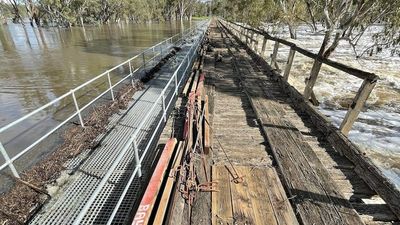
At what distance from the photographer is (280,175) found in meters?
3.45

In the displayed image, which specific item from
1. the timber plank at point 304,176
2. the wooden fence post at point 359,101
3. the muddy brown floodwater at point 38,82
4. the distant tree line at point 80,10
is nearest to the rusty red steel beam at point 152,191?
the timber plank at point 304,176

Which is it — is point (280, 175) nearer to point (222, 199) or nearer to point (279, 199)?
point (279, 199)

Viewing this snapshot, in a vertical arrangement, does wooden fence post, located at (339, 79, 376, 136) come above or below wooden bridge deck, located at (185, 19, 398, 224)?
above

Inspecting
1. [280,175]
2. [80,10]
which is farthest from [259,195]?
[80,10]

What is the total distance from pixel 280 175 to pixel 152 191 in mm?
1784

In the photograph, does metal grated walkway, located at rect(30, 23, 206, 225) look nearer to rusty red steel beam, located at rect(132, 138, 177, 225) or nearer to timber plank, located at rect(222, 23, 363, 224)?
rusty red steel beam, located at rect(132, 138, 177, 225)

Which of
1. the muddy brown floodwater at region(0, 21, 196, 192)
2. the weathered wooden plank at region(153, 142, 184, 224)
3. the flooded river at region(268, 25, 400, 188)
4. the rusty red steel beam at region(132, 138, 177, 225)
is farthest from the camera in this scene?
the muddy brown floodwater at region(0, 21, 196, 192)

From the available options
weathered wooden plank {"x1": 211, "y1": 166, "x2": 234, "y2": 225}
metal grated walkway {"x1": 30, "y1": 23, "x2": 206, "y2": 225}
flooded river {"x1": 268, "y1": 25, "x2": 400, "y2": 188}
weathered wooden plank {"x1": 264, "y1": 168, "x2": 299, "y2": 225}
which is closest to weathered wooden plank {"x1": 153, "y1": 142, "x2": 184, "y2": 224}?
weathered wooden plank {"x1": 211, "y1": 166, "x2": 234, "y2": 225}

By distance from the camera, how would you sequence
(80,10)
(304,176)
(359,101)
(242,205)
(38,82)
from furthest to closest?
1. (80,10)
2. (38,82)
3. (359,101)
4. (304,176)
5. (242,205)

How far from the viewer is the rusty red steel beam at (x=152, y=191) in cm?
239

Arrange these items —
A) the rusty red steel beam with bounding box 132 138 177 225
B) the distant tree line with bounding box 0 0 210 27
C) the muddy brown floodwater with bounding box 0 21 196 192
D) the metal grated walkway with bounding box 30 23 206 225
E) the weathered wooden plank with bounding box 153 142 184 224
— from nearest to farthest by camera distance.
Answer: the rusty red steel beam with bounding box 132 138 177 225
the weathered wooden plank with bounding box 153 142 184 224
the metal grated walkway with bounding box 30 23 206 225
the muddy brown floodwater with bounding box 0 21 196 192
the distant tree line with bounding box 0 0 210 27

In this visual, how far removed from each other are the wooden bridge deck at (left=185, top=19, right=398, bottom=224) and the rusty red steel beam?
518 millimetres

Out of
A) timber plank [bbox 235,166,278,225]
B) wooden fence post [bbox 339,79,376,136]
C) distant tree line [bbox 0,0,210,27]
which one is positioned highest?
wooden fence post [bbox 339,79,376,136]

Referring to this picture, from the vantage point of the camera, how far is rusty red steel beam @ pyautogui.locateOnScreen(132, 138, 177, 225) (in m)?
2.39
